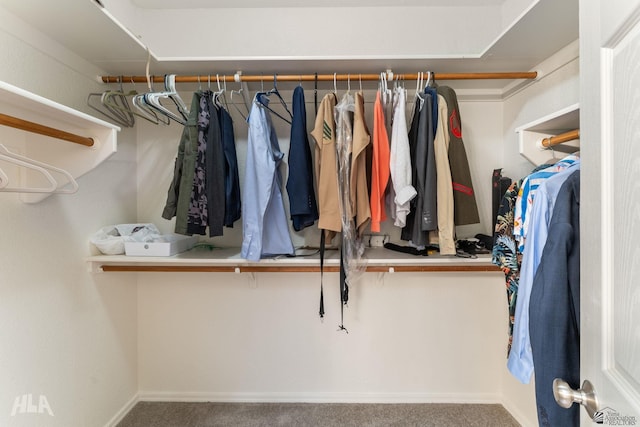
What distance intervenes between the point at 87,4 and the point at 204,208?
825 millimetres

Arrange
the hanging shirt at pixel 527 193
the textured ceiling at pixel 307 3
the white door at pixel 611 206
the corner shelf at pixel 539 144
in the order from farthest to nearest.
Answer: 1. the textured ceiling at pixel 307 3
2. the corner shelf at pixel 539 144
3. the hanging shirt at pixel 527 193
4. the white door at pixel 611 206

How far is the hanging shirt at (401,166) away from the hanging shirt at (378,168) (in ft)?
0.10

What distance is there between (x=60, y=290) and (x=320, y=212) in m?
1.20

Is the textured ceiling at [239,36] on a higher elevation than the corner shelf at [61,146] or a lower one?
higher

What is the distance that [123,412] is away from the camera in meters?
1.57

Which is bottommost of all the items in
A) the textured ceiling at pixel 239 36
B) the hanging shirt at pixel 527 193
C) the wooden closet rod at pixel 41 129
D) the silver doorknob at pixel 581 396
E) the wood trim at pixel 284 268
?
the silver doorknob at pixel 581 396

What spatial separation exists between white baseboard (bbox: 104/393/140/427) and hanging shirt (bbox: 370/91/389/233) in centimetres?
173

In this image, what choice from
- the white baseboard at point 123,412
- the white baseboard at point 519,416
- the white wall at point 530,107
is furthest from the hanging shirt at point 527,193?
the white baseboard at point 123,412

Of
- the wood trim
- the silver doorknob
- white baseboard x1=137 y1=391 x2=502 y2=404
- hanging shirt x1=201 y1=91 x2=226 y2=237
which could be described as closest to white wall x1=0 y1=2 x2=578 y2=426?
white baseboard x1=137 y1=391 x2=502 y2=404

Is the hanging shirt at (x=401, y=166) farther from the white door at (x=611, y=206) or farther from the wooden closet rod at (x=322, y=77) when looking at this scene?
the white door at (x=611, y=206)

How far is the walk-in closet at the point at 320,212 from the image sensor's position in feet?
2.28

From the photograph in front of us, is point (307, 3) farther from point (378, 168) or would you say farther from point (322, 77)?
point (378, 168)

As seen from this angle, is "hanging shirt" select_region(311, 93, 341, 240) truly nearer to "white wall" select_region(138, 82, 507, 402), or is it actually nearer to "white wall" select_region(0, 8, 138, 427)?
"white wall" select_region(138, 82, 507, 402)

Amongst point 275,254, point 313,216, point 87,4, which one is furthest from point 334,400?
point 87,4
